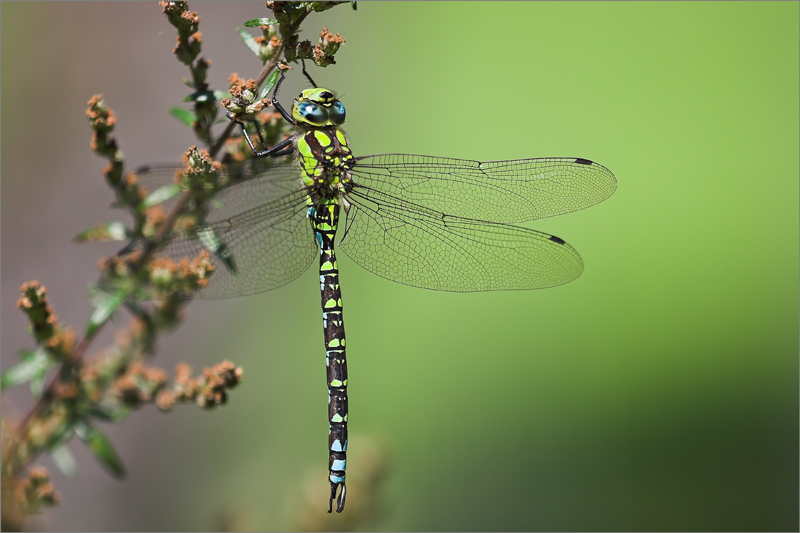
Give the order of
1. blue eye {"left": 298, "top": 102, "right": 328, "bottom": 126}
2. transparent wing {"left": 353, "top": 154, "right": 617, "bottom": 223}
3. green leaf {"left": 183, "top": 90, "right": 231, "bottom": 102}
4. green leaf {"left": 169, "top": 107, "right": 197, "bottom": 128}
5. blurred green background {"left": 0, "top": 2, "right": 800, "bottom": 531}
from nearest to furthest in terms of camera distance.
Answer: green leaf {"left": 183, "top": 90, "right": 231, "bottom": 102}, green leaf {"left": 169, "top": 107, "right": 197, "bottom": 128}, blue eye {"left": 298, "top": 102, "right": 328, "bottom": 126}, transparent wing {"left": 353, "top": 154, "right": 617, "bottom": 223}, blurred green background {"left": 0, "top": 2, "right": 800, "bottom": 531}

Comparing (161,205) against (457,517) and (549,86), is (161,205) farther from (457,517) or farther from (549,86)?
(549,86)

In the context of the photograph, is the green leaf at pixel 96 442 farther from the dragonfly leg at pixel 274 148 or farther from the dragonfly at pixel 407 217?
the dragonfly leg at pixel 274 148

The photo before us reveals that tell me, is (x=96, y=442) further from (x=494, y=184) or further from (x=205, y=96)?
(x=494, y=184)

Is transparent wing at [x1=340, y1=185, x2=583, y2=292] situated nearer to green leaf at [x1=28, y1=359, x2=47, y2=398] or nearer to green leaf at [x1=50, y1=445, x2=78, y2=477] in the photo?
green leaf at [x1=28, y1=359, x2=47, y2=398]

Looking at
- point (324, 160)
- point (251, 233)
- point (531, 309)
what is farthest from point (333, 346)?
point (531, 309)

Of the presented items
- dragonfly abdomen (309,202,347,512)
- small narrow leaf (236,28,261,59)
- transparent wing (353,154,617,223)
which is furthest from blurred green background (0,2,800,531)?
small narrow leaf (236,28,261,59)

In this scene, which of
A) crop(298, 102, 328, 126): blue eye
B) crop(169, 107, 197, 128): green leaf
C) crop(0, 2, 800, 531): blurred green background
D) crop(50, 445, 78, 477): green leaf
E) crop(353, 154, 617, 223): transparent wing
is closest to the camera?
crop(169, 107, 197, 128): green leaf
